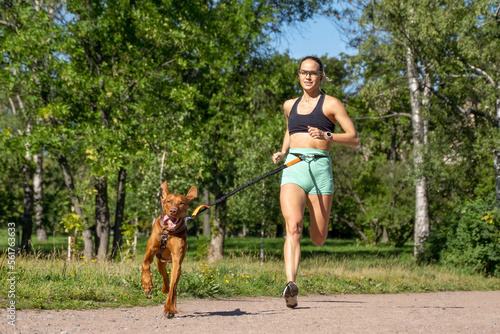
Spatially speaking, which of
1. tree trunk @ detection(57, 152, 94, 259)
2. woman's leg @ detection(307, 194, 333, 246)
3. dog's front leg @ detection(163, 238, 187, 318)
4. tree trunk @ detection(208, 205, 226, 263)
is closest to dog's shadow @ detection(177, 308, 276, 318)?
dog's front leg @ detection(163, 238, 187, 318)

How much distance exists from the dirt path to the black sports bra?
199cm

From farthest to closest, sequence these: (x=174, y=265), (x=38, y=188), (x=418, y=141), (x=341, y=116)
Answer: (x=38, y=188)
(x=418, y=141)
(x=341, y=116)
(x=174, y=265)

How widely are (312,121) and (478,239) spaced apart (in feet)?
33.9

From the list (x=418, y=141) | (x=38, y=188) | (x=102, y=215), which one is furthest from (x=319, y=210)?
(x=38, y=188)

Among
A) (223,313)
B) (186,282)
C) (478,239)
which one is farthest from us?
(478,239)

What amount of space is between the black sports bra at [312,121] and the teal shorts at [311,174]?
0.23 metres

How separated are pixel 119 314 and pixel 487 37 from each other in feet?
44.6

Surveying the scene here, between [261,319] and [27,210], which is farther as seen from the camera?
[27,210]

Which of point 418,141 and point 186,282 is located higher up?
point 418,141

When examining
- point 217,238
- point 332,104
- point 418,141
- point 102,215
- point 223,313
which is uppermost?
point 418,141

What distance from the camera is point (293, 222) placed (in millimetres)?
5617

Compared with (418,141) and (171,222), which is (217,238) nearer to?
(418,141)

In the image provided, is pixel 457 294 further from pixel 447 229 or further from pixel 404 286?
pixel 447 229

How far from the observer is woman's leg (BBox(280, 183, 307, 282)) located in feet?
18.4
